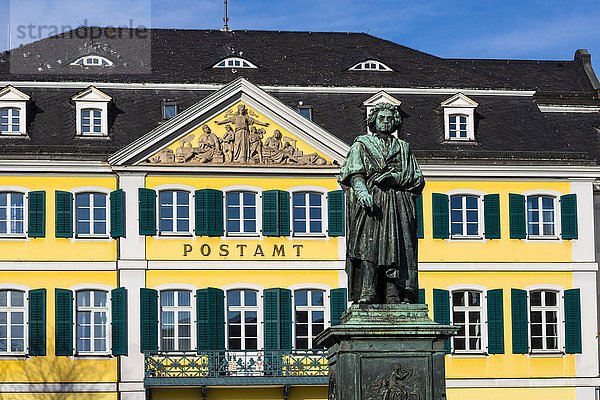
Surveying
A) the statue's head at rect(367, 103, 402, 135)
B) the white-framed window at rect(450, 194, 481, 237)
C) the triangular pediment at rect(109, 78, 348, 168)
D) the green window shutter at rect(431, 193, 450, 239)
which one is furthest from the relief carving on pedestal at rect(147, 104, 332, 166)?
the statue's head at rect(367, 103, 402, 135)

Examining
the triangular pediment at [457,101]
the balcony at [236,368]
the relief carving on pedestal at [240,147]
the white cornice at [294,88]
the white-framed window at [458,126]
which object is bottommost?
the balcony at [236,368]

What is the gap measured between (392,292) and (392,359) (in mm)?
601

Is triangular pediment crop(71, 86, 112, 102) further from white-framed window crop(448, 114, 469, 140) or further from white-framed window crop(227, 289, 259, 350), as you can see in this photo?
white-framed window crop(448, 114, 469, 140)

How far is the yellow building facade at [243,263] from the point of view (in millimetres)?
39281

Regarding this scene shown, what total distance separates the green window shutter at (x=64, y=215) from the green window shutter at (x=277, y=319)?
18.3ft

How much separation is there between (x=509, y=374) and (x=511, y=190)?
5.17 metres

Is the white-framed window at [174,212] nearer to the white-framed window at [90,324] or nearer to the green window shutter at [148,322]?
the green window shutter at [148,322]

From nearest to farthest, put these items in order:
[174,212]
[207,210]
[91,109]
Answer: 1. [207,210]
2. [174,212]
3. [91,109]

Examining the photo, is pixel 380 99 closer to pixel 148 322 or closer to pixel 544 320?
pixel 544 320

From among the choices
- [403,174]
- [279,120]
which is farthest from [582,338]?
[403,174]

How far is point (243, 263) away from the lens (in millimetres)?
40188

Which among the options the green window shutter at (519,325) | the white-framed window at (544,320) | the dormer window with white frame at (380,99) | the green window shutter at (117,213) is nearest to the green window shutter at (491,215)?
the green window shutter at (519,325)

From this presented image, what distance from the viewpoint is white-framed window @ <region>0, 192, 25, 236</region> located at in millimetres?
39594

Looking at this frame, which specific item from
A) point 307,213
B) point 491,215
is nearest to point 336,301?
point 307,213
